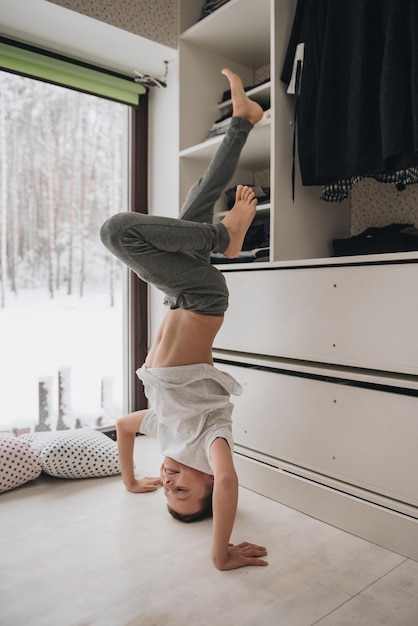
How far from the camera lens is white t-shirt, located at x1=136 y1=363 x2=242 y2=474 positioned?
159cm

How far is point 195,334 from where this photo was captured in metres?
1.64

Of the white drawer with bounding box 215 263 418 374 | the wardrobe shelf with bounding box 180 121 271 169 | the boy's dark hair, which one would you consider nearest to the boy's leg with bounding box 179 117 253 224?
the wardrobe shelf with bounding box 180 121 271 169

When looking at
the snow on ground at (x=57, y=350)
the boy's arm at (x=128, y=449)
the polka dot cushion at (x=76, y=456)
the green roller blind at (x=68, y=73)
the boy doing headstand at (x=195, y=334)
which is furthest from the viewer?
the snow on ground at (x=57, y=350)

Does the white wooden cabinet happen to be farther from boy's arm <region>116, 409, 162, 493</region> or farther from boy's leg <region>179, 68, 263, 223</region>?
boy's arm <region>116, 409, 162, 493</region>

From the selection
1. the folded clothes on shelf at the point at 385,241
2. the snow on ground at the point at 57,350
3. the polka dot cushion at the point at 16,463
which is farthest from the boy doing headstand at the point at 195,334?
the snow on ground at the point at 57,350

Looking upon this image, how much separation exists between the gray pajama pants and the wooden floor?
2.37 ft

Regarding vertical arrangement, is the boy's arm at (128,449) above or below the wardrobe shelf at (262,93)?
below

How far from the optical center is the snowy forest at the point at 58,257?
2357 millimetres

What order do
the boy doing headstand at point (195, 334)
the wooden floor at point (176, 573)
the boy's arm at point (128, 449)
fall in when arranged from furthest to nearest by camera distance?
the boy's arm at point (128, 449), the boy doing headstand at point (195, 334), the wooden floor at point (176, 573)

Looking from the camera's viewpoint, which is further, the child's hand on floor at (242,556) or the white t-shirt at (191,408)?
the white t-shirt at (191,408)

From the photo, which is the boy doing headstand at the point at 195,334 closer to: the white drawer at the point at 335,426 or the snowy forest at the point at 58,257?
the white drawer at the point at 335,426

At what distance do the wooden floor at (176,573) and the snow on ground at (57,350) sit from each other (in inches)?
27.4

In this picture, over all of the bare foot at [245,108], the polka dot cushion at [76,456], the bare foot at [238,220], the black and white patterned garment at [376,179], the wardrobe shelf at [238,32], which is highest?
the wardrobe shelf at [238,32]

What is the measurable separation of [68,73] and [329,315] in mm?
1775
